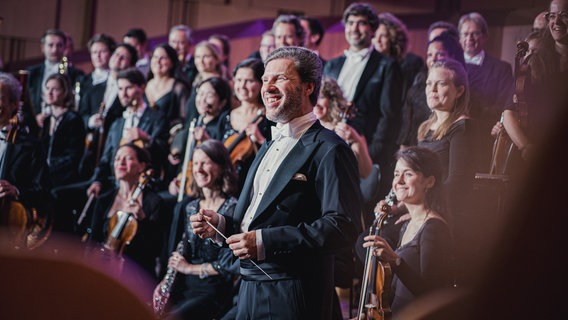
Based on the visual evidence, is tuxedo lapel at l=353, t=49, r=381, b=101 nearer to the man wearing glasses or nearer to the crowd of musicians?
the crowd of musicians

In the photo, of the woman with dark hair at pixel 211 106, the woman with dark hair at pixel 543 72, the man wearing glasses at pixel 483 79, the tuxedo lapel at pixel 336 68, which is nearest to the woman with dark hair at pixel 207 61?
the woman with dark hair at pixel 211 106

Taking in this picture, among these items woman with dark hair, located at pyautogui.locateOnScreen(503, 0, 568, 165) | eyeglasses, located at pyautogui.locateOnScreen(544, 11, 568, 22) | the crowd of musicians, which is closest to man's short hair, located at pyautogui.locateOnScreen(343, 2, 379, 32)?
the crowd of musicians

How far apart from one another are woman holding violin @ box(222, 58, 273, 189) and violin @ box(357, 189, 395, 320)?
1.24 m

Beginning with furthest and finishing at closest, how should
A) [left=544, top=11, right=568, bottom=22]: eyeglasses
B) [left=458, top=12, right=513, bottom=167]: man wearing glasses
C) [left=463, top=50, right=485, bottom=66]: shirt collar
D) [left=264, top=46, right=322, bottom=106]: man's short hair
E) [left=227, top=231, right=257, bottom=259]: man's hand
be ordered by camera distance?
[left=463, top=50, right=485, bottom=66]: shirt collar, [left=458, top=12, right=513, bottom=167]: man wearing glasses, [left=544, top=11, right=568, bottom=22]: eyeglasses, [left=264, top=46, right=322, bottom=106]: man's short hair, [left=227, top=231, right=257, bottom=259]: man's hand

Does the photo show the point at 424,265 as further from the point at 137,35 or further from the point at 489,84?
the point at 137,35

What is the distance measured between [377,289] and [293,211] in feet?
2.36

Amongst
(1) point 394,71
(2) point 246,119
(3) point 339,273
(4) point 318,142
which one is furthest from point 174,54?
(4) point 318,142

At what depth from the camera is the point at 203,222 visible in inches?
90.4

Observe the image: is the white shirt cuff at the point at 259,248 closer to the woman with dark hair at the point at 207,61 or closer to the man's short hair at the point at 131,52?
the woman with dark hair at the point at 207,61

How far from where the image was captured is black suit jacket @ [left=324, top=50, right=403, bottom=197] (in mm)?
4168

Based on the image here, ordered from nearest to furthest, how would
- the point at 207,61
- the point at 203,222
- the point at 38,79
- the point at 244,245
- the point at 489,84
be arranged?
1. the point at 244,245
2. the point at 203,222
3. the point at 489,84
4. the point at 207,61
5. the point at 38,79

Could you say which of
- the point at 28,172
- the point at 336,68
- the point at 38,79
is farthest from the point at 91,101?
the point at 336,68

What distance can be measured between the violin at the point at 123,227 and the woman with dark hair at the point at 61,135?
1056 mm

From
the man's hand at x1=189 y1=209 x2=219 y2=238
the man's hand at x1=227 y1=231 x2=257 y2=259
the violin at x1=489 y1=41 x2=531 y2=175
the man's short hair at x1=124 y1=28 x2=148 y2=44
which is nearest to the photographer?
the man's hand at x1=227 y1=231 x2=257 y2=259
